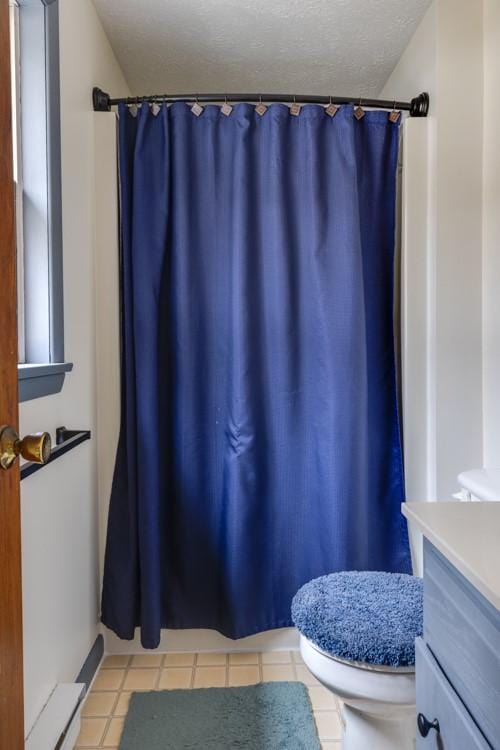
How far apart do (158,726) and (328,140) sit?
1981 millimetres

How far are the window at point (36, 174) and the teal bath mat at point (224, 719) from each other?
1.04 metres

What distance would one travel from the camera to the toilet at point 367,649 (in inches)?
42.5

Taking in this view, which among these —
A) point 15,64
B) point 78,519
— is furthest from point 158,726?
point 15,64

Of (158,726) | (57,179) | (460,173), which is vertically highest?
(460,173)

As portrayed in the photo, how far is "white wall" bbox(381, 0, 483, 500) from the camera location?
65.5 inches

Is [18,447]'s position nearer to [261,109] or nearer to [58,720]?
[58,720]

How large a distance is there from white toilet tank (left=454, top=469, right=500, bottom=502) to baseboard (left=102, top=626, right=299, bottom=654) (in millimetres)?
897

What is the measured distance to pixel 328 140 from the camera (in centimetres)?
177

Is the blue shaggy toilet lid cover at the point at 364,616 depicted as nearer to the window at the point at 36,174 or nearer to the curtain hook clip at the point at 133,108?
the window at the point at 36,174

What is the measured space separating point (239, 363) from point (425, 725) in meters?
1.17

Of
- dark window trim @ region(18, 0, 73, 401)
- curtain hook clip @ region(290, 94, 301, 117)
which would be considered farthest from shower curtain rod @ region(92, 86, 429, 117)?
dark window trim @ region(18, 0, 73, 401)

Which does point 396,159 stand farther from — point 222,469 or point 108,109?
point 222,469

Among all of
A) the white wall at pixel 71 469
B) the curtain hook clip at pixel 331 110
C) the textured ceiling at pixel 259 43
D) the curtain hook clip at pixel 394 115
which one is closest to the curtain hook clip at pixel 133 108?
the white wall at pixel 71 469

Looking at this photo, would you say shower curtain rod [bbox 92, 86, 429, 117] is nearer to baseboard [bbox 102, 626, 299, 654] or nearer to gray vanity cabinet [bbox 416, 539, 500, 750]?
gray vanity cabinet [bbox 416, 539, 500, 750]
